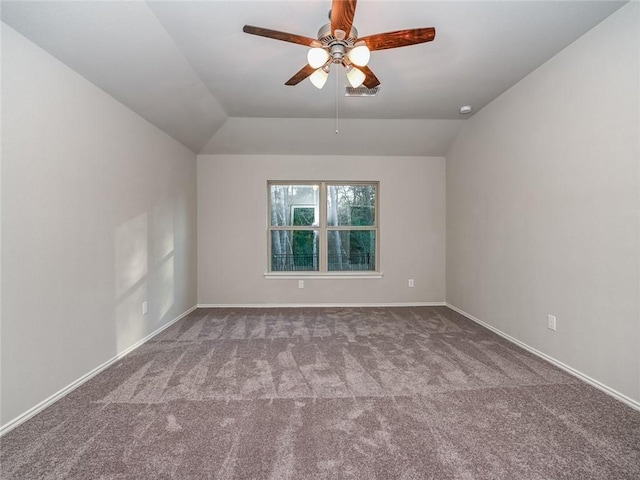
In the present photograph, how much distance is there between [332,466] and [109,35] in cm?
299

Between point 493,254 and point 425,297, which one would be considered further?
point 425,297

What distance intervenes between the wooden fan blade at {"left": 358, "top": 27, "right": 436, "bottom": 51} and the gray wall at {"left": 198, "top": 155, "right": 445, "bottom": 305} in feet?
9.26

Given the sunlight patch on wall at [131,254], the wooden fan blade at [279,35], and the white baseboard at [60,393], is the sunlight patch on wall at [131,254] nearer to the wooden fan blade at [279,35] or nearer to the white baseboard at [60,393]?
the white baseboard at [60,393]

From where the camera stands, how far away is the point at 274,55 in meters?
2.48

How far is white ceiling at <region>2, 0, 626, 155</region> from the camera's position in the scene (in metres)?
1.92

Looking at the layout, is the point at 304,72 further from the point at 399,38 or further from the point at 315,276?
the point at 315,276

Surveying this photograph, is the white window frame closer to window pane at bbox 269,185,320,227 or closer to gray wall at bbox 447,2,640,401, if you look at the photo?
window pane at bbox 269,185,320,227

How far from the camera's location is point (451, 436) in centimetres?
163

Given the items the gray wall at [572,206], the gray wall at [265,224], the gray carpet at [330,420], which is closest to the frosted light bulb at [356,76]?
the gray wall at [572,206]

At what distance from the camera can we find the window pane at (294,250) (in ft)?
15.6

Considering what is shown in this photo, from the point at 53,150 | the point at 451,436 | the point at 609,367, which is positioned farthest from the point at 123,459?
the point at 609,367

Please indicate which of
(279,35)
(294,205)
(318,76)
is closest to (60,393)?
(279,35)

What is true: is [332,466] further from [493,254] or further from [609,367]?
[493,254]

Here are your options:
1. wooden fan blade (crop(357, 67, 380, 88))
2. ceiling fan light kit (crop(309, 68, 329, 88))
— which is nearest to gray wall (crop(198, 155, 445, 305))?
wooden fan blade (crop(357, 67, 380, 88))
